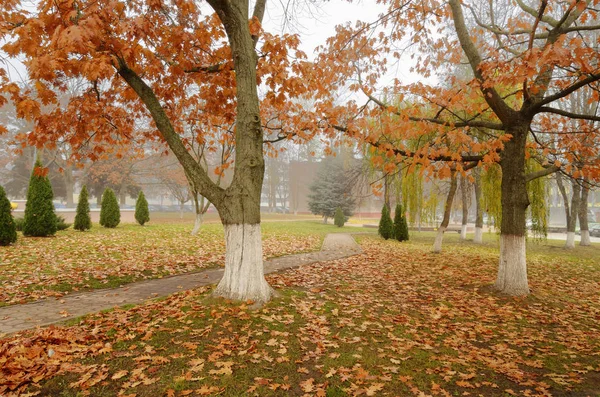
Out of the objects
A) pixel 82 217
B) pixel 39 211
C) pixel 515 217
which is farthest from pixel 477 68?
pixel 82 217

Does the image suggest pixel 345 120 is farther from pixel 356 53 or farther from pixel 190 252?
pixel 190 252

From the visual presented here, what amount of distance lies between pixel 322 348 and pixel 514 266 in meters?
4.76

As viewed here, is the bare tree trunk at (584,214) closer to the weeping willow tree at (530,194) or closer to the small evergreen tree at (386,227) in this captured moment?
the weeping willow tree at (530,194)

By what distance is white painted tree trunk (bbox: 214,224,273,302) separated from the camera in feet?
16.3

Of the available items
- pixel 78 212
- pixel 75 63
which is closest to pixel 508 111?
pixel 75 63

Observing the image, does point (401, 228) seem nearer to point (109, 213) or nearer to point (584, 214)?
point (584, 214)

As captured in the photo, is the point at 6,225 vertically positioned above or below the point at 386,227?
above

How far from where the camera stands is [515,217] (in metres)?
6.48

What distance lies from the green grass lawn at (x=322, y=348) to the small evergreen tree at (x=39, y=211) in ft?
30.6

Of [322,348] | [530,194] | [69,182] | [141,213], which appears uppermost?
[69,182]

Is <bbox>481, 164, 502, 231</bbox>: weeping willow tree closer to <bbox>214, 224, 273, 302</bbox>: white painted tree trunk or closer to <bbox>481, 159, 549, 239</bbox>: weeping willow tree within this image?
<bbox>481, 159, 549, 239</bbox>: weeping willow tree

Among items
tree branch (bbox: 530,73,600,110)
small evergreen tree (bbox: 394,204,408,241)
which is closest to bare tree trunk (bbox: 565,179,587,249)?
small evergreen tree (bbox: 394,204,408,241)

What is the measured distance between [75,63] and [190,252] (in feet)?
22.3

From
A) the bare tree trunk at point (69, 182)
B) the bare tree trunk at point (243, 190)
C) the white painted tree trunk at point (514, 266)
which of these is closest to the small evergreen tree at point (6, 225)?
the bare tree trunk at point (243, 190)
